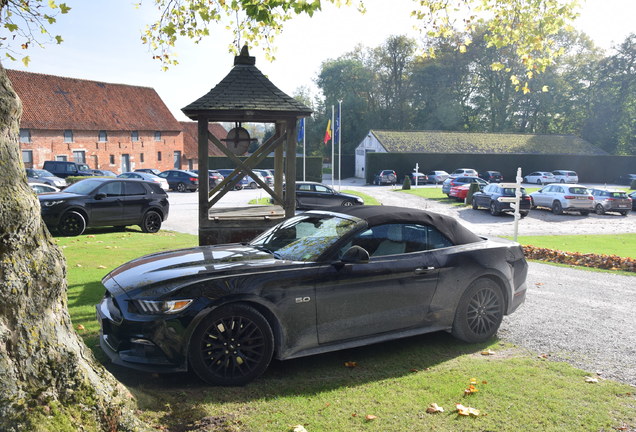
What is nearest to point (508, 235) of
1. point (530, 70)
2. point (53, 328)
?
point (530, 70)

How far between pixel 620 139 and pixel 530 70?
67471 mm

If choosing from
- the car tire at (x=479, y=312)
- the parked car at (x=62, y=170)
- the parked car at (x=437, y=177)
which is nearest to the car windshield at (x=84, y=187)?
the car tire at (x=479, y=312)

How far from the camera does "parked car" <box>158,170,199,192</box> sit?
131 ft

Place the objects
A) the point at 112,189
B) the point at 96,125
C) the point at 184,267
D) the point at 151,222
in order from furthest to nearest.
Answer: the point at 96,125
the point at 151,222
the point at 112,189
the point at 184,267

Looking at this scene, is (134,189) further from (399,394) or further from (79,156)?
(79,156)

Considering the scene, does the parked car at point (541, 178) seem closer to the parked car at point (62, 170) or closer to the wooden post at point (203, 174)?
the parked car at point (62, 170)

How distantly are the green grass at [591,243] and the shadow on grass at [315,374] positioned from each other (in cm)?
1230

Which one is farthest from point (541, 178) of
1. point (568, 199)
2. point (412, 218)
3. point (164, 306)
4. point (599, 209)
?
point (164, 306)

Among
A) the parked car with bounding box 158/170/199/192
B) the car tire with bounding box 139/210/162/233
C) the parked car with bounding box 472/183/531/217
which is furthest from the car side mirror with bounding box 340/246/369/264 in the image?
the parked car with bounding box 158/170/199/192

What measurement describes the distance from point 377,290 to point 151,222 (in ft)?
42.8

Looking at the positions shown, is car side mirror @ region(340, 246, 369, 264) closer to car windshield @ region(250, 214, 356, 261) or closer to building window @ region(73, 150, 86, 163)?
car windshield @ region(250, 214, 356, 261)

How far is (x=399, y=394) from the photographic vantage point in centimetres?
475

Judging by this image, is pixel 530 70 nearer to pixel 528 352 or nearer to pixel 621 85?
pixel 528 352

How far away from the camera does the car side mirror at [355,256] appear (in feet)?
17.6
